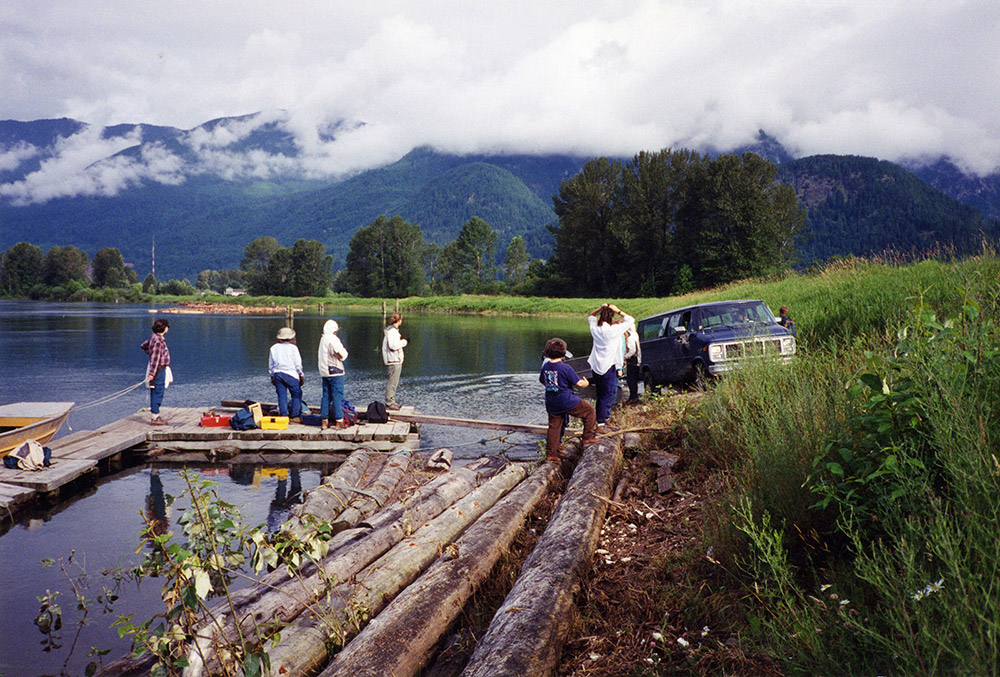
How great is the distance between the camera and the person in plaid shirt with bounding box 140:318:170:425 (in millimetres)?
13419

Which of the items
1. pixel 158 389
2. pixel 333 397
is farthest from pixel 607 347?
pixel 158 389

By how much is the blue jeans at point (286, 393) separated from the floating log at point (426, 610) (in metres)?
8.40

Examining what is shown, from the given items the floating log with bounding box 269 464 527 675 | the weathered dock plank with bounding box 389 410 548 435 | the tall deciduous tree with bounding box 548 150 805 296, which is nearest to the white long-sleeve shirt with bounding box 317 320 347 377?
the weathered dock plank with bounding box 389 410 548 435

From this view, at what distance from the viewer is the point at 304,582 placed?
5387 millimetres

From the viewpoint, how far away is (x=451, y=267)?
440 ft

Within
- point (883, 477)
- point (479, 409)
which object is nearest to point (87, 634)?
point (883, 477)

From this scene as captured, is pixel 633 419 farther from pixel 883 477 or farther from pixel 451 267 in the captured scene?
pixel 451 267

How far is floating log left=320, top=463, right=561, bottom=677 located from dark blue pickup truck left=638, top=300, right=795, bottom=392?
8.19 metres

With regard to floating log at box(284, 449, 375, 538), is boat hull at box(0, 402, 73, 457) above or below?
above

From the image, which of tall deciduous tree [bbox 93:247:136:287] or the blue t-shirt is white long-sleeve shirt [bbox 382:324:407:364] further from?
tall deciduous tree [bbox 93:247:136:287]

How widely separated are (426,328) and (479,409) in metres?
36.7

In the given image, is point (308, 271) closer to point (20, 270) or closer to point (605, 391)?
point (20, 270)

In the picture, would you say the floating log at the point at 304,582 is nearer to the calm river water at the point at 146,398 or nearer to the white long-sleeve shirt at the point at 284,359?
the calm river water at the point at 146,398

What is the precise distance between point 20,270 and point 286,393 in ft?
623
